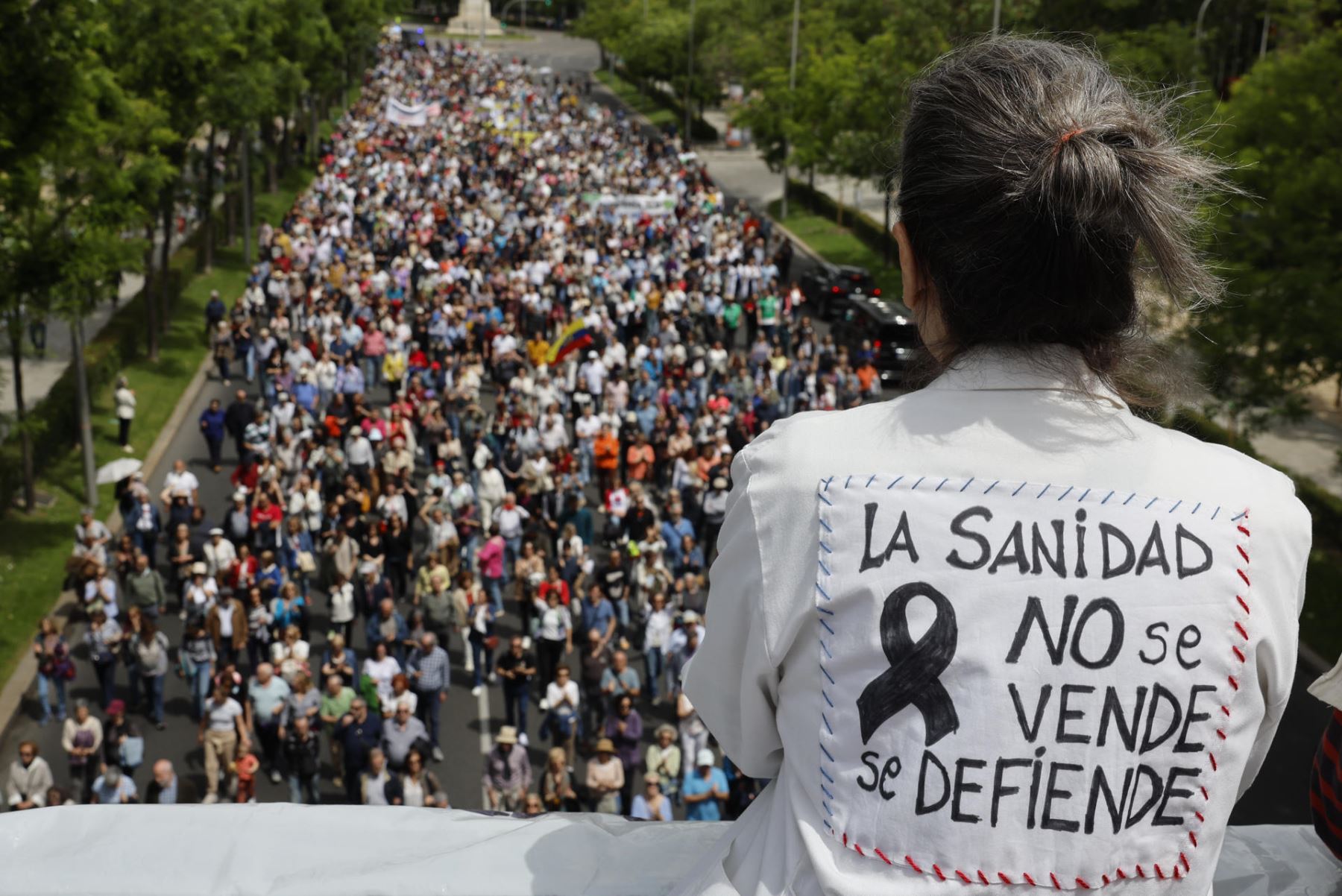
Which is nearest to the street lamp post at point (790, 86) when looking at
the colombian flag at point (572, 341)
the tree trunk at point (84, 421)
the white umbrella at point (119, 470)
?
the colombian flag at point (572, 341)

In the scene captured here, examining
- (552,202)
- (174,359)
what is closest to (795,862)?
(174,359)

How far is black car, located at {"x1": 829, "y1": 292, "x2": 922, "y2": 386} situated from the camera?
29766mm

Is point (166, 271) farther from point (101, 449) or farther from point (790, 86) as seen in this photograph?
point (790, 86)

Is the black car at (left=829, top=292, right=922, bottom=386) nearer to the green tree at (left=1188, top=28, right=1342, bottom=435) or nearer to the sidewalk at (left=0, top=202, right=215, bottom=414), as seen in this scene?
the green tree at (left=1188, top=28, right=1342, bottom=435)

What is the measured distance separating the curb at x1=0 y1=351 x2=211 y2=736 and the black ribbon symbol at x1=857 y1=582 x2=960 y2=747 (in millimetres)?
15939

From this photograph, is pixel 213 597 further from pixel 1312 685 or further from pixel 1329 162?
pixel 1312 685

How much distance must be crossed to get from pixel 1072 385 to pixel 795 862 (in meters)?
0.73

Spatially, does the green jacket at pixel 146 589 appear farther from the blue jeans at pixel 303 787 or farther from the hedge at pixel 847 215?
the hedge at pixel 847 215

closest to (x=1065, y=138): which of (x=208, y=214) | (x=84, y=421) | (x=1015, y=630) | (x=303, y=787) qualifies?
(x=1015, y=630)

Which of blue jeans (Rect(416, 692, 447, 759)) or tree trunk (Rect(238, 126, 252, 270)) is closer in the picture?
blue jeans (Rect(416, 692, 447, 759))

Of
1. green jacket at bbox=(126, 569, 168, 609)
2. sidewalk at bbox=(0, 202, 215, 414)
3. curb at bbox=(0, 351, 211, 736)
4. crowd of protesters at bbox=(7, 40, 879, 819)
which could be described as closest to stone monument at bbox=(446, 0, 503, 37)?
sidewalk at bbox=(0, 202, 215, 414)

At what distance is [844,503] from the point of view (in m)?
2.04

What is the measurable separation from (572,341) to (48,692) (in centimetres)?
1211

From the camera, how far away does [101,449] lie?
26.2 metres
